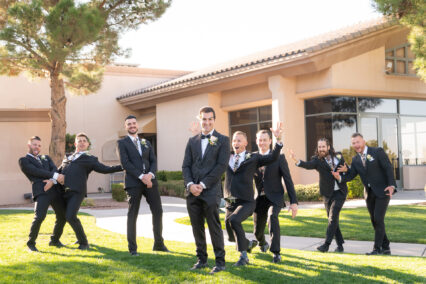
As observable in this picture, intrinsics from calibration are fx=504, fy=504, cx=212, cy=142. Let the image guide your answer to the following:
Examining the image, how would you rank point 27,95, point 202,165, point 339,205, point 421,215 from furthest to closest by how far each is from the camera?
point 27,95
point 421,215
point 339,205
point 202,165

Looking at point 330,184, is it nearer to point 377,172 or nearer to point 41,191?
point 377,172

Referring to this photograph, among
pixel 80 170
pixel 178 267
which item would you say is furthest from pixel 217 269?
pixel 80 170

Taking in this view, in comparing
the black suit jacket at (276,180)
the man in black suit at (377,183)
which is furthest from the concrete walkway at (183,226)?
the black suit jacket at (276,180)

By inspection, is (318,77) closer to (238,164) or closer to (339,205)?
(339,205)

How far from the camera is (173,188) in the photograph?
1852cm

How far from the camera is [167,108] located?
21609 millimetres

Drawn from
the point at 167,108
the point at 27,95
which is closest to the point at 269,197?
the point at 167,108

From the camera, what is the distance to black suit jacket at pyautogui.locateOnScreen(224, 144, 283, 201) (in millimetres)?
6484

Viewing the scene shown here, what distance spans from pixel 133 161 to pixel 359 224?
5169mm

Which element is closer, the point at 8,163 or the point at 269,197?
the point at 269,197

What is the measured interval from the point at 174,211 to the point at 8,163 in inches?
391

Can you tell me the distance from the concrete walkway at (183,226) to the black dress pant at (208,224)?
7.03 ft

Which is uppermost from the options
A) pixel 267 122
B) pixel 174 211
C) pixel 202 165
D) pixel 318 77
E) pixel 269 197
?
pixel 318 77

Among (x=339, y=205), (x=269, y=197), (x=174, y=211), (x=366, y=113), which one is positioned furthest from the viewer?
(x=366, y=113)
